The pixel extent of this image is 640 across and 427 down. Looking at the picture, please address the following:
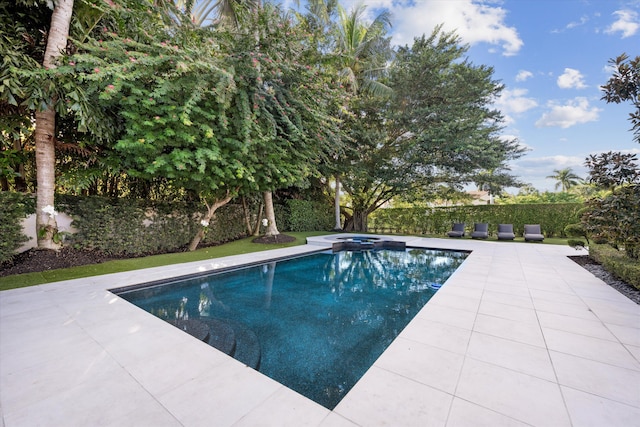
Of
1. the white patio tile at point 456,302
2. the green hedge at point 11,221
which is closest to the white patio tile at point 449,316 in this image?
the white patio tile at point 456,302

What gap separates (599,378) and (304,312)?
335cm

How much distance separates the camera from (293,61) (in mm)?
7570

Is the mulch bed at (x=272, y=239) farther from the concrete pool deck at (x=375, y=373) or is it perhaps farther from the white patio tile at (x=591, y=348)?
the white patio tile at (x=591, y=348)

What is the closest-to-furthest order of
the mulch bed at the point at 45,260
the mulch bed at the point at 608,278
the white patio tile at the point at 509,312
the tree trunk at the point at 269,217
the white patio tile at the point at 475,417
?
the white patio tile at the point at 475,417
the white patio tile at the point at 509,312
the mulch bed at the point at 608,278
the mulch bed at the point at 45,260
the tree trunk at the point at 269,217

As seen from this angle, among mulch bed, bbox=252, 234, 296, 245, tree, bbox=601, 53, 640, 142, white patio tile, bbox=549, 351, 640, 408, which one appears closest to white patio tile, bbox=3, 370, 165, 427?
white patio tile, bbox=549, 351, 640, 408

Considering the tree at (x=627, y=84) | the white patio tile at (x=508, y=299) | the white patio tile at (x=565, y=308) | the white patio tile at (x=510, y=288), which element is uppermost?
the tree at (x=627, y=84)

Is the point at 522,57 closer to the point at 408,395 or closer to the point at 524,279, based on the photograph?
the point at 524,279

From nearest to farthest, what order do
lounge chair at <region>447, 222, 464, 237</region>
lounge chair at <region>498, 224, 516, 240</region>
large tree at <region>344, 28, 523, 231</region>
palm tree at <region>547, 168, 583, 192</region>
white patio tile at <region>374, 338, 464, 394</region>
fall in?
→ white patio tile at <region>374, 338, 464, 394</region> < lounge chair at <region>498, 224, 516, 240</region> < large tree at <region>344, 28, 523, 231</region> < lounge chair at <region>447, 222, 464, 237</region> < palm tree at <region>547, 168, 583, 192</region>

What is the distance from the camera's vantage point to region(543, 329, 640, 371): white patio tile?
2346mm

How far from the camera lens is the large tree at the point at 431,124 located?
484 inches

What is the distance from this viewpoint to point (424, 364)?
7.57 feet

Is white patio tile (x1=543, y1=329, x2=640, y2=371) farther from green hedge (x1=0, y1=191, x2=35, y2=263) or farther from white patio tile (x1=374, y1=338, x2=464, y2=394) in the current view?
green hedge (x1=0, y1=191, x2=35, y2=263)

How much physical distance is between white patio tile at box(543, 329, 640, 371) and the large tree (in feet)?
34.9

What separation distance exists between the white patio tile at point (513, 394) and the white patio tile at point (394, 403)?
251mm
